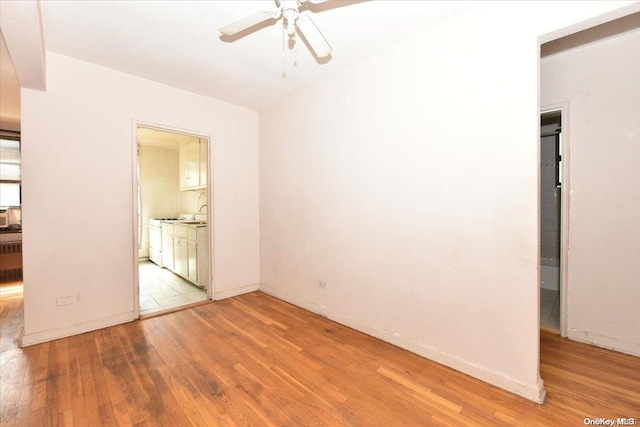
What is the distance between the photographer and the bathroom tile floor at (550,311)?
111 inches

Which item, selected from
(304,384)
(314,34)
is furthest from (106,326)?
(314,34)

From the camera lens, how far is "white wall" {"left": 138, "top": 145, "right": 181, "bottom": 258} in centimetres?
611

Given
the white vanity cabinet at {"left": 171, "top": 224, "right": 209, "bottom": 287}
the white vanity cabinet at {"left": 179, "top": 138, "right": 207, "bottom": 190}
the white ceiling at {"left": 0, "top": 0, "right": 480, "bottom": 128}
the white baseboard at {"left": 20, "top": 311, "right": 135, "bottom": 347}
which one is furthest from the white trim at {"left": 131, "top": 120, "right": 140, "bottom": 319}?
the white vanity cabinet at {"left": 179, "top": 138, "right": 207, "bottom": 190}

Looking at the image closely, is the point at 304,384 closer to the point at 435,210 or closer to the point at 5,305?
the point at 435,210

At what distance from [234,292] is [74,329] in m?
1.66

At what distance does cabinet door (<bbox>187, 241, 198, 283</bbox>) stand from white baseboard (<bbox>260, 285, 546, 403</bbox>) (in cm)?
201

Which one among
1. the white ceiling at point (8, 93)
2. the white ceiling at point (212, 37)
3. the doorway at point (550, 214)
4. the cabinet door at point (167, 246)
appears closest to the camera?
the white ceiling at point (212, 37)

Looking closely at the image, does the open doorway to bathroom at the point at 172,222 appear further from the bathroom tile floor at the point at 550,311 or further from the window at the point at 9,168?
the bathroom tile floor at the point at 550,311

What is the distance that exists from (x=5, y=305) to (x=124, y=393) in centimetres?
302

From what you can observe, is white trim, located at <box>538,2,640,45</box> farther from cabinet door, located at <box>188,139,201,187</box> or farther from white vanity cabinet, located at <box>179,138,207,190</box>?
cabinet door, located at <box>188,139,201,187</box>

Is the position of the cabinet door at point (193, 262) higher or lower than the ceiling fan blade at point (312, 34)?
lower

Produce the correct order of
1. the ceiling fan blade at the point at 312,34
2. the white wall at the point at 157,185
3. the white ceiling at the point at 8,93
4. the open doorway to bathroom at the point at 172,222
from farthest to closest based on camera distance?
the white wall at the point at 157,185
the open doorway to bathroom at the point at 172,222
the white ceiling at the point at 8,93
the ceiling fan blade at the point at 312,34

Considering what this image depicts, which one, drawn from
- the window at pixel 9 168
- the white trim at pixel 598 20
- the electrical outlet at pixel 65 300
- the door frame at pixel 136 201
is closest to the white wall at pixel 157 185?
the window at pixel 9 168

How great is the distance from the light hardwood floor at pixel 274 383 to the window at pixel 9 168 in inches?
136
